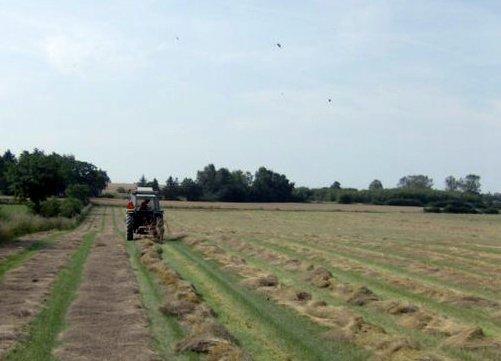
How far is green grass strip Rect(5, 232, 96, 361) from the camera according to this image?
8812 mm

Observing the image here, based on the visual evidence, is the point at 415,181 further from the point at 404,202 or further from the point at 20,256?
the point at 20,256

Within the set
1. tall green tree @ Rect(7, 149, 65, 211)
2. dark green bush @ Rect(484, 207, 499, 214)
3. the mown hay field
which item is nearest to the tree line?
dark green bush @ Rect(484, 207, 499, 214)

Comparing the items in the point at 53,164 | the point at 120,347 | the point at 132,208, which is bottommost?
the point at 120,347

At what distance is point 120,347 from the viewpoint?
9125 millimetres

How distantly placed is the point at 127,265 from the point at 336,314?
9.33 m

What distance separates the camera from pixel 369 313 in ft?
38.4

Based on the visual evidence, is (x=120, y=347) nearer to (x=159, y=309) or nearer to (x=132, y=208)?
(x=159, y=309)

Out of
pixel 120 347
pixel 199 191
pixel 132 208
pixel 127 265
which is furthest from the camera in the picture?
pixel 199 191

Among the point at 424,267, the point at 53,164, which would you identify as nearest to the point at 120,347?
the point at 424,267

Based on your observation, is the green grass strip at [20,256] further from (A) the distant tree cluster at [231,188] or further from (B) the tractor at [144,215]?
(A) the distant tree cluster at [231,188]

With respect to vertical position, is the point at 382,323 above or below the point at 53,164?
below

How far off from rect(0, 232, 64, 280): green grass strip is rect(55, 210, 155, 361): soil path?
2.36 metres

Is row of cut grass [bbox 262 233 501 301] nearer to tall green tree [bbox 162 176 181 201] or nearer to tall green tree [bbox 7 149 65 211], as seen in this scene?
tall green tree [bbox 7 149 65 211]

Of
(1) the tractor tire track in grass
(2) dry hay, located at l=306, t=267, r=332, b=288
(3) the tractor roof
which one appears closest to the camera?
(2) dry hay, located at l=306, t=267, r=332, b=288
